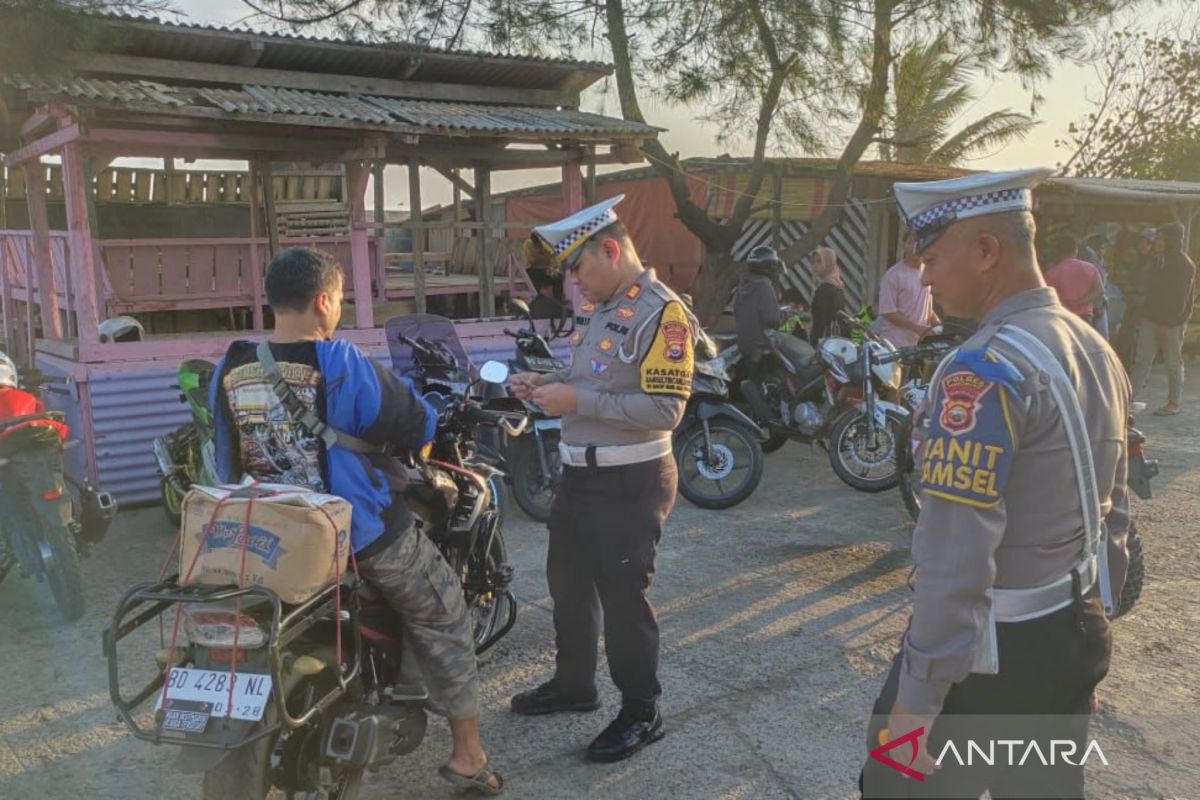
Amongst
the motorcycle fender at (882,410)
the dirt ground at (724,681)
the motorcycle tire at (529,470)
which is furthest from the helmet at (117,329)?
the motorcycle fender at (882,410)

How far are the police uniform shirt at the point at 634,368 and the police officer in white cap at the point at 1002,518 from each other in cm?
126

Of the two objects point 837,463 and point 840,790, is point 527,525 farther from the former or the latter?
point 840,790

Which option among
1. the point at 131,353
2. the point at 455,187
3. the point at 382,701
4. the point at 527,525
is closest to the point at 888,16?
the point at 455,187

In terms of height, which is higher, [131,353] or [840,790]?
[131,353]

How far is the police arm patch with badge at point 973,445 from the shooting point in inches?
62.9

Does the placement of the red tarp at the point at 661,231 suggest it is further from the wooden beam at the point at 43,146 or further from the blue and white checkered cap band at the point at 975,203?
the blue and white checkered cap band at the point at 975,203

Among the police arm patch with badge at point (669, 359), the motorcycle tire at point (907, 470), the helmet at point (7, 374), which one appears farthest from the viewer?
the motorcycle tire at point (907, 470)

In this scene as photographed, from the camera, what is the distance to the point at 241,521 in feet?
7.30

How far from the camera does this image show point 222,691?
2184mm

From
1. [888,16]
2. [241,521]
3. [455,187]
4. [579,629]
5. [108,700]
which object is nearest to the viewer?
[241,521]

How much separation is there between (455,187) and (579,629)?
8.24 metres

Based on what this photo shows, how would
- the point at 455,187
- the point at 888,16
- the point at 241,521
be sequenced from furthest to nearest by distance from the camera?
the point at 455,187
the point at 888,16
the point at 241,521

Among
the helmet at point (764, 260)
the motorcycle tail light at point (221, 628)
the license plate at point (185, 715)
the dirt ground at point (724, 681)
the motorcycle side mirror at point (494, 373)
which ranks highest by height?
the helmet at point (764, 260)

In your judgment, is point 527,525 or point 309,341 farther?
point 527,525
